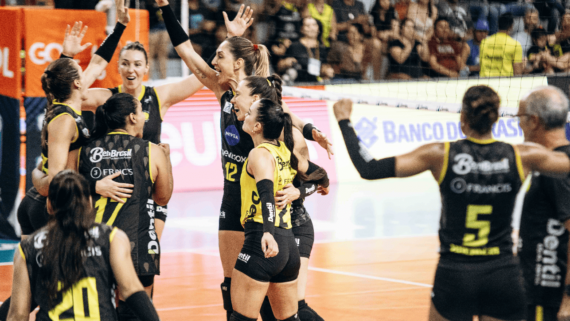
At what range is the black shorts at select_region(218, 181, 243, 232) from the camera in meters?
5.15

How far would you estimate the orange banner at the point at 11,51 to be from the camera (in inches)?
352

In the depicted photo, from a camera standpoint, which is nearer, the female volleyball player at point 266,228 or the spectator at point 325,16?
the female volleyball player at point 266,228

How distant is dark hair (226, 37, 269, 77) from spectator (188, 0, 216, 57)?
7643 mm

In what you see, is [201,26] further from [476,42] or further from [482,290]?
[482,290]

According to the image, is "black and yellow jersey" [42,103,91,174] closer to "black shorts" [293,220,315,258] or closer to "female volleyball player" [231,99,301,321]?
"female volleyball player" [231,99,301,321]

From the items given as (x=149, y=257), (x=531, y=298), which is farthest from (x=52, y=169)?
(x=531, y=298)

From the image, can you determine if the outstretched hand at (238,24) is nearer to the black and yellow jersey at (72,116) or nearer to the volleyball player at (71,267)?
the black and yellow jersey at (72,116)

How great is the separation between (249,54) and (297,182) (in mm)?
1016

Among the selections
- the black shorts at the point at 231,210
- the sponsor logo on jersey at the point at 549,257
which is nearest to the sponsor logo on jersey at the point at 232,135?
the black shorts at the point at 231,210

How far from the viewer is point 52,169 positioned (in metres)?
4.55

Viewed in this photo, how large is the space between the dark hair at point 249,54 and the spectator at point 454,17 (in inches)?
399

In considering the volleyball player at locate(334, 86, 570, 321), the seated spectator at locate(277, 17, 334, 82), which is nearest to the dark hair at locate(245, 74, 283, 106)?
the volleyball player at locate(334, 86, 570, 321)

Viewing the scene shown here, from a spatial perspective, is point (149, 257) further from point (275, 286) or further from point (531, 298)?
point (531, 298)

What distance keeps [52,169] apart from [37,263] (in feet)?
4.77
